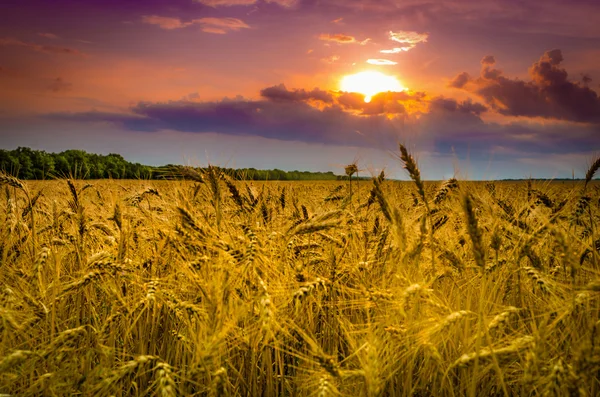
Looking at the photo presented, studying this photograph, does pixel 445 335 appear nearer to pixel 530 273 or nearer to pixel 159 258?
pixel 530 273

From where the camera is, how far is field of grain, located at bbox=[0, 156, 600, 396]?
5.25 ft

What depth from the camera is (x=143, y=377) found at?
225 cm

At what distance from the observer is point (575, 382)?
131cm

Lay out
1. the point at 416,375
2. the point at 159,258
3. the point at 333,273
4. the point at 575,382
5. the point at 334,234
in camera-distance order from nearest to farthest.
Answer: the point at 575,382 < the point at 416,375 < the point at 333,273 < the point at 159,258 < the point at 334,234

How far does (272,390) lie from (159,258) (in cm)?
135

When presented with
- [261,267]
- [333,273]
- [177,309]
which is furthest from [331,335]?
[177,309]

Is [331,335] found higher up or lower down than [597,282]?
lower down

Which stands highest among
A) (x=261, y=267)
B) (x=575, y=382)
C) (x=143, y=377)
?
(x=261, y=267)

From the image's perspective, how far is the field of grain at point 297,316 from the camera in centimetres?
160

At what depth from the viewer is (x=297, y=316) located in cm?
229

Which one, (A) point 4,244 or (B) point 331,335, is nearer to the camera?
(B) point 331,335

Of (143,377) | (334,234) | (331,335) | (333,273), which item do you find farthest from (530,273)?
(143,377)

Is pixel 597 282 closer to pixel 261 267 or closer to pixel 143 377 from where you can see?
pixel 261 267

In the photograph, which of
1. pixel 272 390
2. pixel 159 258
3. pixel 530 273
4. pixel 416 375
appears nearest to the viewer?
pixel 530 273
